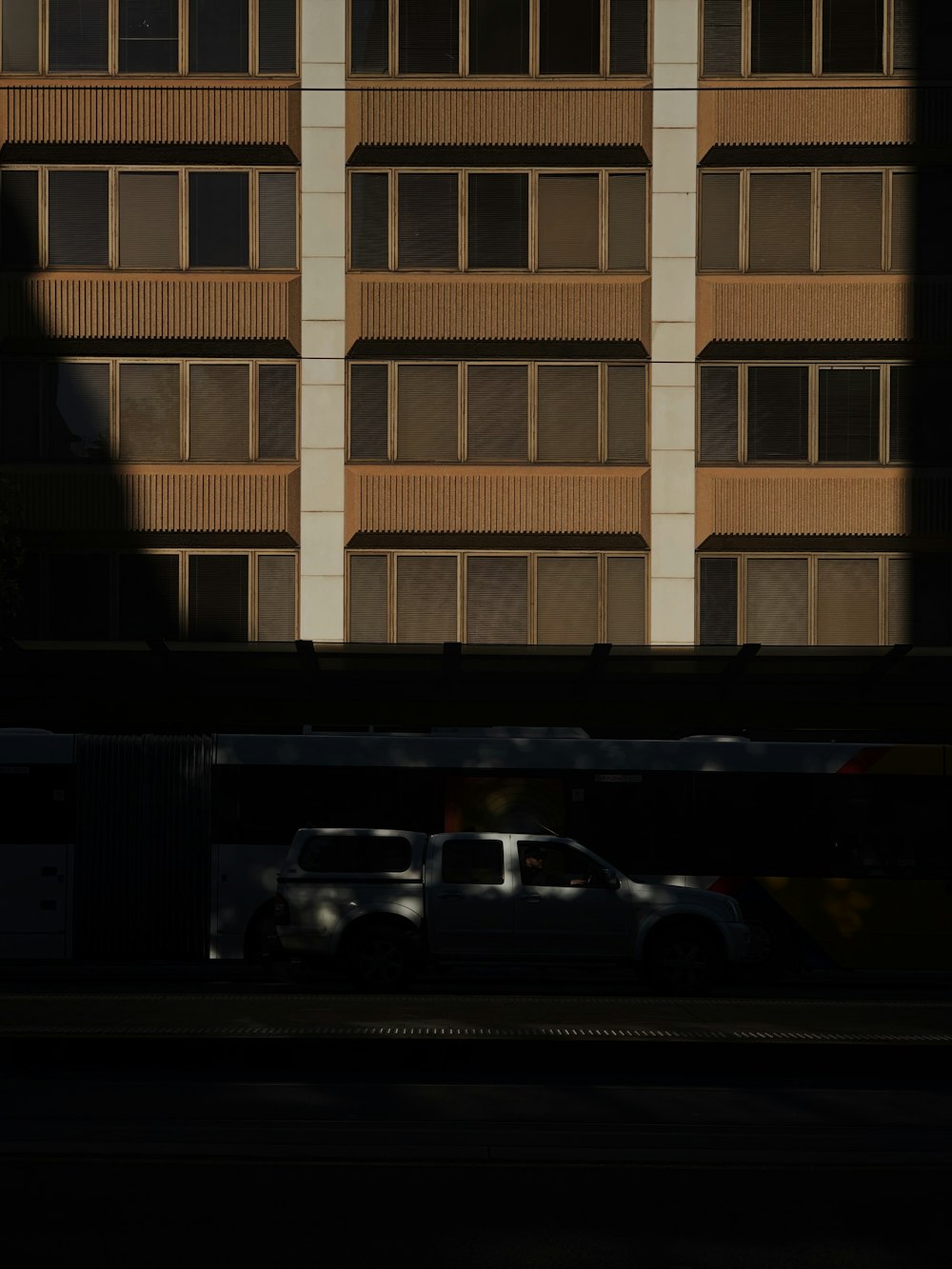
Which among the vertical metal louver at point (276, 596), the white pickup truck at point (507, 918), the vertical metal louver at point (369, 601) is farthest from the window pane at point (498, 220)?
the white pickup truck at point (507, 918)

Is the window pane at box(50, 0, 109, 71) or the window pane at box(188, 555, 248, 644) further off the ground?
the window pane at box(50, 0, 109, 71)

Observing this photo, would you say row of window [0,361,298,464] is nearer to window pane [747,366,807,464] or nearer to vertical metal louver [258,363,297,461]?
vertical metal louver [258,363,297,461]

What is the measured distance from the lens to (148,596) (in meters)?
29.2

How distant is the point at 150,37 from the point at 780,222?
36.5ft

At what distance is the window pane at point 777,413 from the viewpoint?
29.3m

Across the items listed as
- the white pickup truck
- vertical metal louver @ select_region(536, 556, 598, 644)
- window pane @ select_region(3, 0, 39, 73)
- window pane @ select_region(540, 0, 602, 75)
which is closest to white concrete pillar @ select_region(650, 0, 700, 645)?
vertical metal louver @ select_region(536, 556, 598, 644)

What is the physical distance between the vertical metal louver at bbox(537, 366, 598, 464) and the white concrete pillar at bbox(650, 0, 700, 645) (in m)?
1.04

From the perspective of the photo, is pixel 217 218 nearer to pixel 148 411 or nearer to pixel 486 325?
pixel 148 411

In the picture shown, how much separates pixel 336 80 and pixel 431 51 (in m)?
1.71

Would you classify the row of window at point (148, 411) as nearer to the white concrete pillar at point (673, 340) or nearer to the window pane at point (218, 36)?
the window pane at point (218, 36)

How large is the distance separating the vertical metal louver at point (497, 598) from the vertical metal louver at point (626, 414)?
2.44m

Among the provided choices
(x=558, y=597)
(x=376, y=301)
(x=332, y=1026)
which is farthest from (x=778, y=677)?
(x=332, y=1026)

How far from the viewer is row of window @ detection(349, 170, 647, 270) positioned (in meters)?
29.2

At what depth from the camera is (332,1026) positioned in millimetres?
12930
